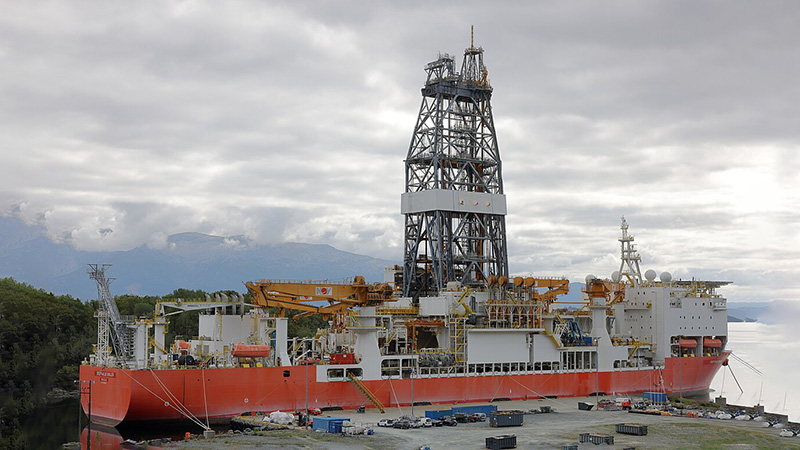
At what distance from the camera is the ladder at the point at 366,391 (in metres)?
53.0

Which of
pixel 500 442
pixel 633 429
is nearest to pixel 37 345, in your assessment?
pixel 500 442

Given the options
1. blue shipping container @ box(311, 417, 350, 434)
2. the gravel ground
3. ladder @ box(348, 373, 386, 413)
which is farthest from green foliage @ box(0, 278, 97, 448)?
the gravel ground

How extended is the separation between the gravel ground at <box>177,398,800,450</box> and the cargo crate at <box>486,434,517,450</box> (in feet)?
1.87

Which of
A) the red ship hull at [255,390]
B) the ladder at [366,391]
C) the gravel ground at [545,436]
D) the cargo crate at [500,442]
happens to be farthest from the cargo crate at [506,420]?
the red ship hull at [255,390]

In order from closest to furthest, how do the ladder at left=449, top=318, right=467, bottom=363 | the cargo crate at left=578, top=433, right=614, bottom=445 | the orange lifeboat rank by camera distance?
the cargo crate at left=578, top=433, right=614, bottom=445, the orange lifeboat, the ladder at left=449, top=318, right=467, bottom=363

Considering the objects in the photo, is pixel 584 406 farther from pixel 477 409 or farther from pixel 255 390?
pixel 255 390

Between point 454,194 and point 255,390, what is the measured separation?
86.3ft

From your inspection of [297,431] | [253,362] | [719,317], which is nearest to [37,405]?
[253,362]

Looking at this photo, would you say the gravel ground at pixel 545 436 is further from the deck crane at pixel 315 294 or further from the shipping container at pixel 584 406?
the deck crane at pixel 315 294

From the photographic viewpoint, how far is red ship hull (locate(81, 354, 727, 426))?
45844 mm

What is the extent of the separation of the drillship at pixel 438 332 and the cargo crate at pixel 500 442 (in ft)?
50.8

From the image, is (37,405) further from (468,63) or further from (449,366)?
(468,63)

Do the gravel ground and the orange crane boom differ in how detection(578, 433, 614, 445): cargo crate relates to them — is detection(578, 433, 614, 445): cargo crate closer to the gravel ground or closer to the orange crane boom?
the gravel ground

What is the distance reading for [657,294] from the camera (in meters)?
69.6
